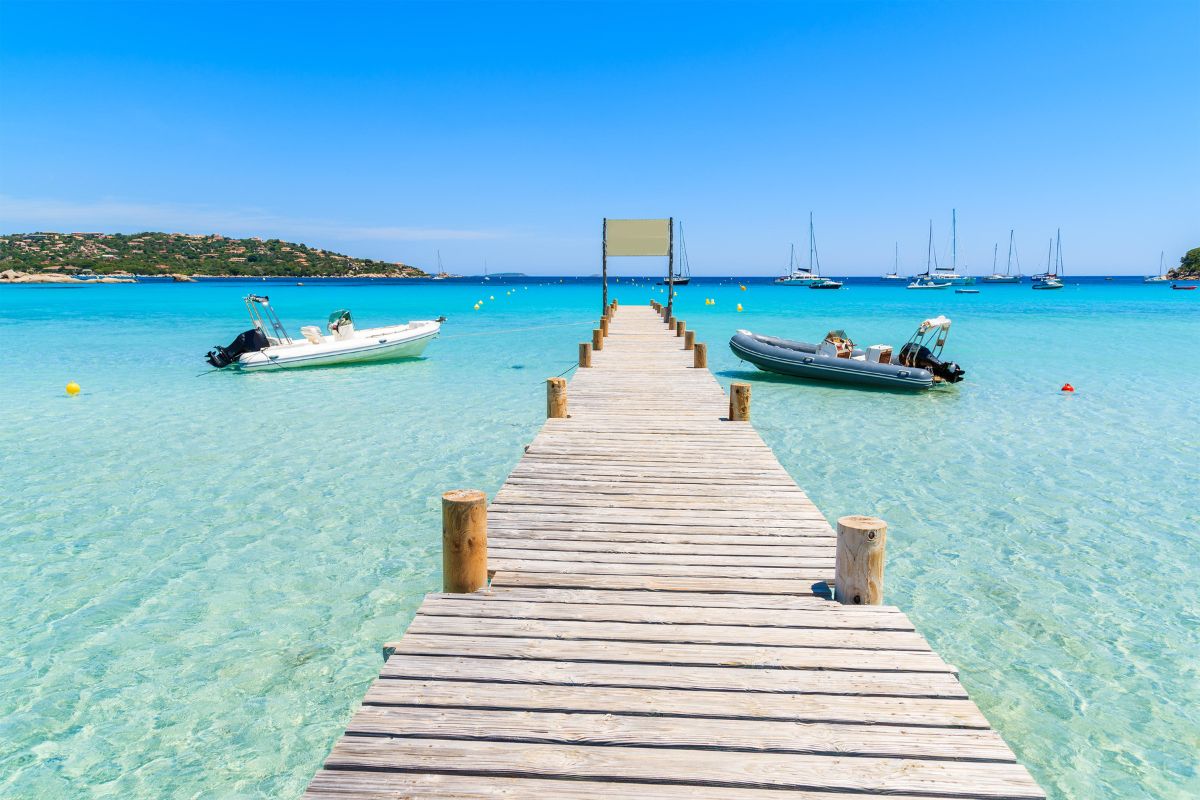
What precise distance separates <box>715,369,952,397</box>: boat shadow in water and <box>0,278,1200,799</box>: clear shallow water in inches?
15.6

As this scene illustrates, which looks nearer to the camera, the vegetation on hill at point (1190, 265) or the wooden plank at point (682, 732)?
the wooden plank at point (682, 732)

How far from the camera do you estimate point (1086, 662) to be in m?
5.60

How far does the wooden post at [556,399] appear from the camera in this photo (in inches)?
378

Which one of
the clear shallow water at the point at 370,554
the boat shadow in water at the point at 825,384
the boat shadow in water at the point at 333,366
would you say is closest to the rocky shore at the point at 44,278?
the boat shadow in water at the point at 333,366

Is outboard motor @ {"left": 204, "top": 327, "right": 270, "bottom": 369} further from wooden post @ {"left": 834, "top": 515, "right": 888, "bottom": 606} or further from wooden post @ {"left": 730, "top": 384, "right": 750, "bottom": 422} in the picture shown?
wooden post @ {"left": 834, "top": 515, "right": 888, "bottom": 606}

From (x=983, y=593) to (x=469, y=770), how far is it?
595 cm

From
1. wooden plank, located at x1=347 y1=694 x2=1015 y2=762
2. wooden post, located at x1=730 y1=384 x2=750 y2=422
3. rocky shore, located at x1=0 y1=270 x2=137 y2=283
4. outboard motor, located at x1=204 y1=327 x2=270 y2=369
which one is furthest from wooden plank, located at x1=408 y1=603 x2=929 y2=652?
rocky shore, located at x1=0 y1=270 x2=137 y2=283

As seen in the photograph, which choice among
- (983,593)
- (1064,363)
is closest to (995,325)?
(1064,363)

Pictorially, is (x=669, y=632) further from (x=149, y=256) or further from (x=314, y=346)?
(x=149, y=256)

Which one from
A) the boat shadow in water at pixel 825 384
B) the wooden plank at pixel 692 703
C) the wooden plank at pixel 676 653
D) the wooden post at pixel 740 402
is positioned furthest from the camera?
the boat shadow in water at pixel 825 384

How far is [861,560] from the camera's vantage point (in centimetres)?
421

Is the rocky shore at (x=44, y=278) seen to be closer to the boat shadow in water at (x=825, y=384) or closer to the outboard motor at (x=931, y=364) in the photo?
the boat shadow in water at (x=825, y=384)

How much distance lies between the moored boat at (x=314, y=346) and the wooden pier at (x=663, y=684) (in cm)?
1807

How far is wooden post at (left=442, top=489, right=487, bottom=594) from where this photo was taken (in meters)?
4.30
